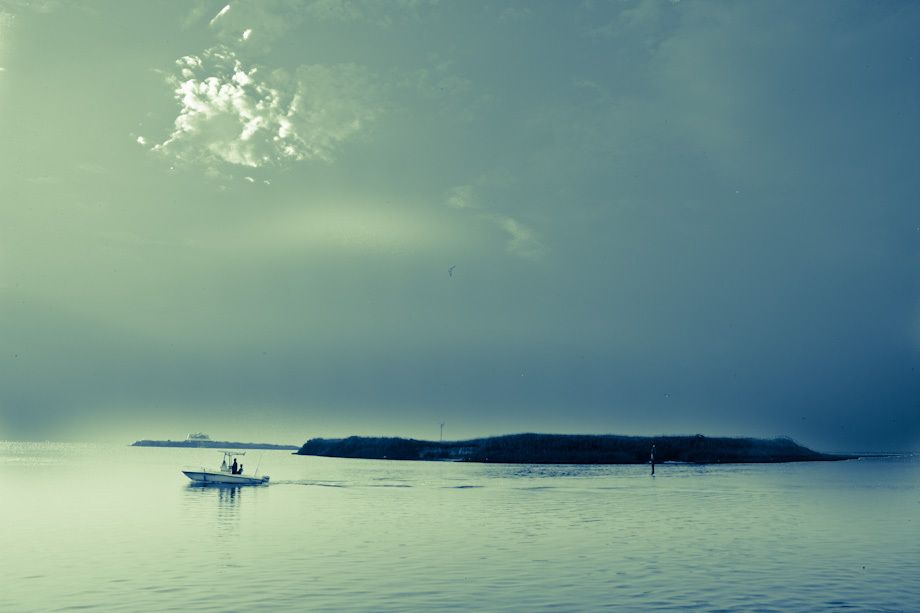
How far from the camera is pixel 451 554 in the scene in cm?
4144

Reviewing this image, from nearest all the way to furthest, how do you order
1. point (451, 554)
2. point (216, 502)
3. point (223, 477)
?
1. point (451, 554)
2. point (216, 502)
3. point (223, 477)

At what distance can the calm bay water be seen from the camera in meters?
30.0

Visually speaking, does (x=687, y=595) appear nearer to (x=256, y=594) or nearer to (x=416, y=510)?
(x=256, y=594)

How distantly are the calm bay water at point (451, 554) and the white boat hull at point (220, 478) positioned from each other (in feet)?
49.1

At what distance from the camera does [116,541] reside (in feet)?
150

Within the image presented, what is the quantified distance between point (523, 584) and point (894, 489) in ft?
302

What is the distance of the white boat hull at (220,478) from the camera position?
94.4 meters

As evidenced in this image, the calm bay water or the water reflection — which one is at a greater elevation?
the calm bay water

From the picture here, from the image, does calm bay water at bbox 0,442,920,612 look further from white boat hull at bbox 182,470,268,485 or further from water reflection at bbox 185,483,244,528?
white boat hull at bbox 182,470,268,485

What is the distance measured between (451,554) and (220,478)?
60353mm

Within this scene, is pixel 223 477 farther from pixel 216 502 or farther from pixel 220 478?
pixel 216 502

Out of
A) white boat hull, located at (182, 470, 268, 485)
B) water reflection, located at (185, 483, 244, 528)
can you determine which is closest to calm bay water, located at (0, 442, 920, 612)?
water reflection, located at (185, 483, 244, 528)

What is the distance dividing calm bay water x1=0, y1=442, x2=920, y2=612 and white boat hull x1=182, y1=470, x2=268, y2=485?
15.0 m

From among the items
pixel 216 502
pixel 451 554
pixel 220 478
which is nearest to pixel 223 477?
pixel 220 478
